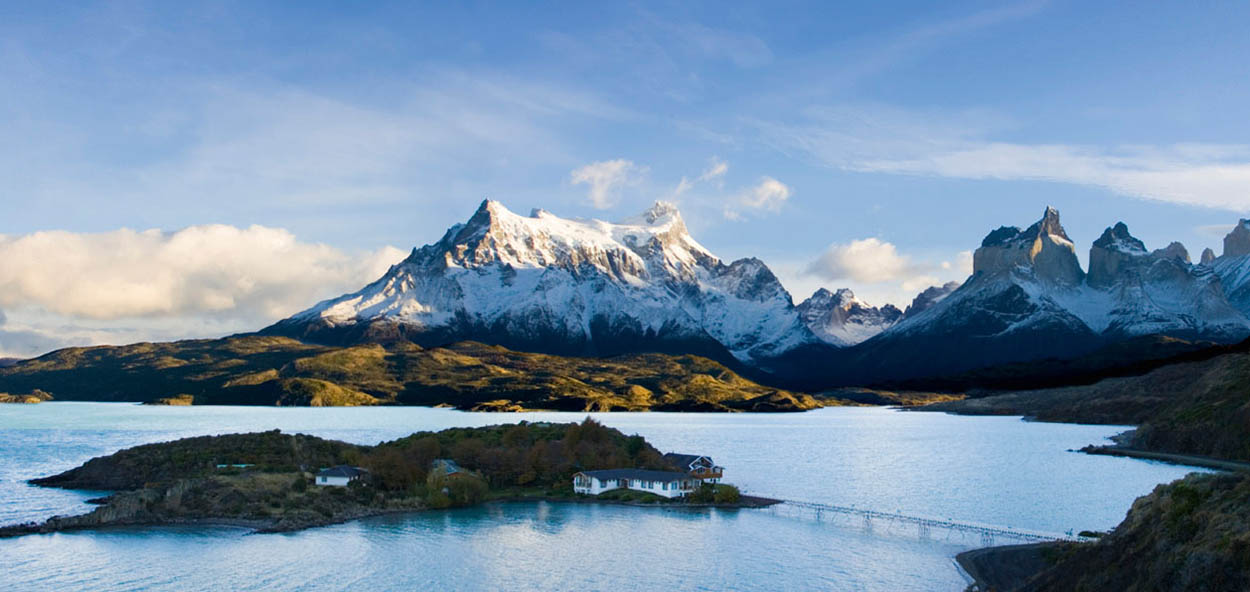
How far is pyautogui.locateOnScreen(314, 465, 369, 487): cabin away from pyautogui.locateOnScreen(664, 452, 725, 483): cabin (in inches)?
1601

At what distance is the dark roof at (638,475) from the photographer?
116562mm

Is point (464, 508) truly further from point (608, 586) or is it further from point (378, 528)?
point (608, 586)

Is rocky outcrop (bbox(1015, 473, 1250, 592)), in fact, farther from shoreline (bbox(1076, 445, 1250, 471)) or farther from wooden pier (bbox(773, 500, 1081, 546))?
shoreline (bbox(1076, 445, 1250, 471))

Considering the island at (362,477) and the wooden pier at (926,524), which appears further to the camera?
the island at (362,477)

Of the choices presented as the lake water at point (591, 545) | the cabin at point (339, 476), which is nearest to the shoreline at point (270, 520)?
the lake water at point (591, 545)

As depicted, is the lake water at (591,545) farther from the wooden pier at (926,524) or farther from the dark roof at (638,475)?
the dark roof at (638,475)

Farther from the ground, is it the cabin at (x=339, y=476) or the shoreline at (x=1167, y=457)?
the cabin at (x=339, y=476)

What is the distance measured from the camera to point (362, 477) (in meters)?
112

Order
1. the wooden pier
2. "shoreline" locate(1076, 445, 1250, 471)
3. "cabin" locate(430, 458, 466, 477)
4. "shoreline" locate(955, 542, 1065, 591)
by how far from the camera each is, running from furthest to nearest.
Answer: "shoreline" locate(1076, 445, 1250, 471) → "cabin" locate(430, 458, 466, 477) → the wooden pier → "shoreline" locate(955, 542, 1065, 591)

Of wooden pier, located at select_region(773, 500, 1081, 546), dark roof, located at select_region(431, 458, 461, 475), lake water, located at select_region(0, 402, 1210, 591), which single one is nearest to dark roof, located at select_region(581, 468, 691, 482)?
lake water, located at select_region(0, 402, 1210, 591)

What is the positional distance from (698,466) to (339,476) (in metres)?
45.8

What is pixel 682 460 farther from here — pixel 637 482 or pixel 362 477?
pixel 362 477

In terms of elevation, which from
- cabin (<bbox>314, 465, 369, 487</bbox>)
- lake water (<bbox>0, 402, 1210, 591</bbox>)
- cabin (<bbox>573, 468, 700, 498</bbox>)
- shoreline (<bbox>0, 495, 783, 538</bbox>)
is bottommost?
lake water (<bbox>0, 402, 1210, 591</bbox>)

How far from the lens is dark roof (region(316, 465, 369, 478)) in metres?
112
